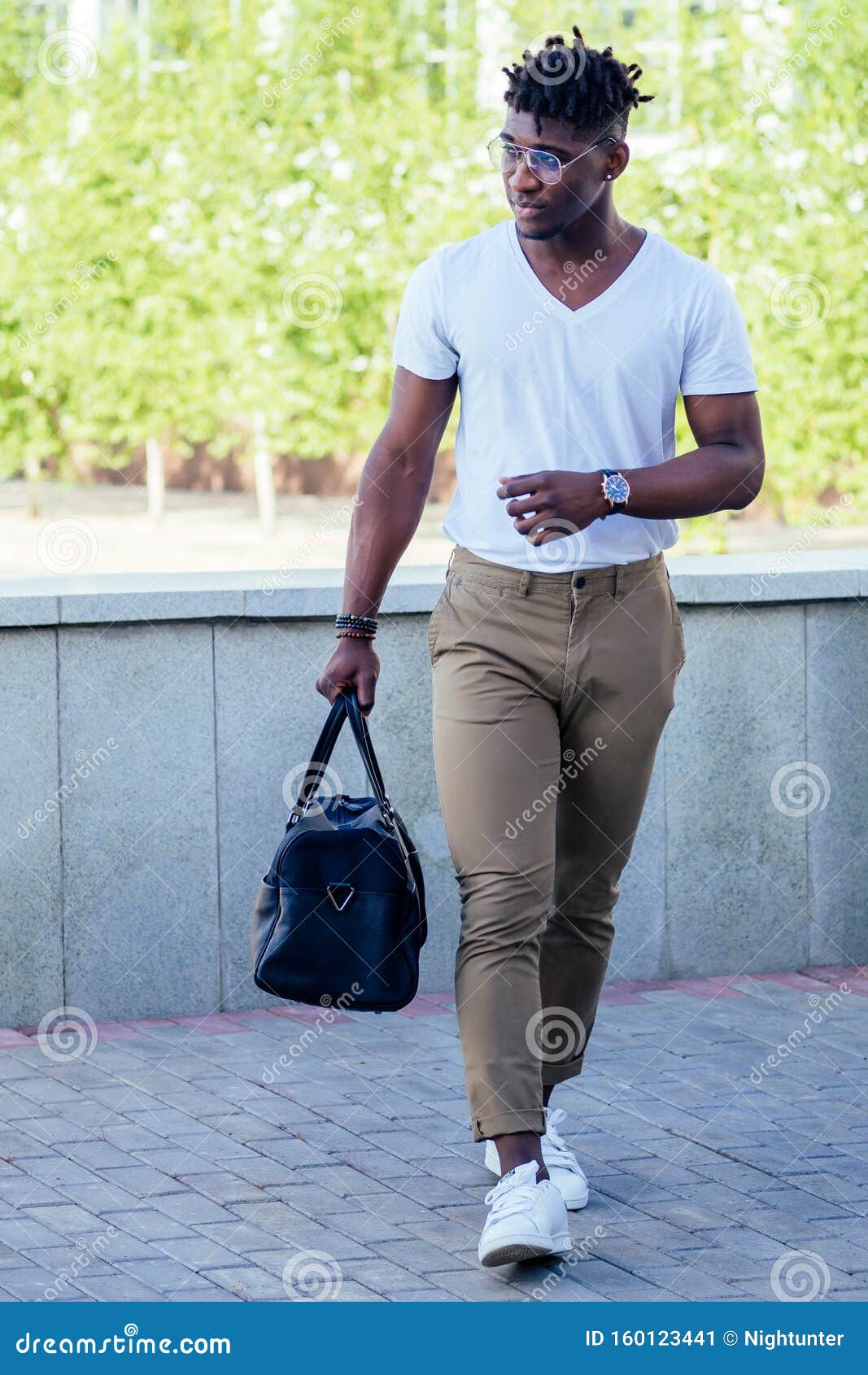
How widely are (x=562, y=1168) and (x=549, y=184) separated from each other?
6.69 feet

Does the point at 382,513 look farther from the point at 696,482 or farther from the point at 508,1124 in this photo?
the point at 508,1124

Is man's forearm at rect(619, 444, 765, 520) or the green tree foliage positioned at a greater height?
the green tree foliage

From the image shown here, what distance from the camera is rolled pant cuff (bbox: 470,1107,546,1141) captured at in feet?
12.4

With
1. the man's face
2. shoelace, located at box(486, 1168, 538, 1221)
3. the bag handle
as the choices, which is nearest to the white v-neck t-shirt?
the man's face

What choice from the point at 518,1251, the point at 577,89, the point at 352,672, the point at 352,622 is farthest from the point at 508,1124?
the point at 577,89

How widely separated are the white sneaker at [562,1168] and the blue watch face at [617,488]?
4.26ft

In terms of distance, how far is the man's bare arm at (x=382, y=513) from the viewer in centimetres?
399

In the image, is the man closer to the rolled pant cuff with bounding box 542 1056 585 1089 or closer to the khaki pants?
the khaki pants

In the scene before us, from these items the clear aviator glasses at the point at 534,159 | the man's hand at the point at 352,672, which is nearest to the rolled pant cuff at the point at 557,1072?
the man's hand at the point at 352,672

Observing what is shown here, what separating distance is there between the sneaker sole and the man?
0.01m

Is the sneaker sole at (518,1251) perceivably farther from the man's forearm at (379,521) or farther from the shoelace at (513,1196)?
the man's forearm at (379,521)

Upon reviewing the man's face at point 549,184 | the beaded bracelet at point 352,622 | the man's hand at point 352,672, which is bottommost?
the man's hand at point 352,672
